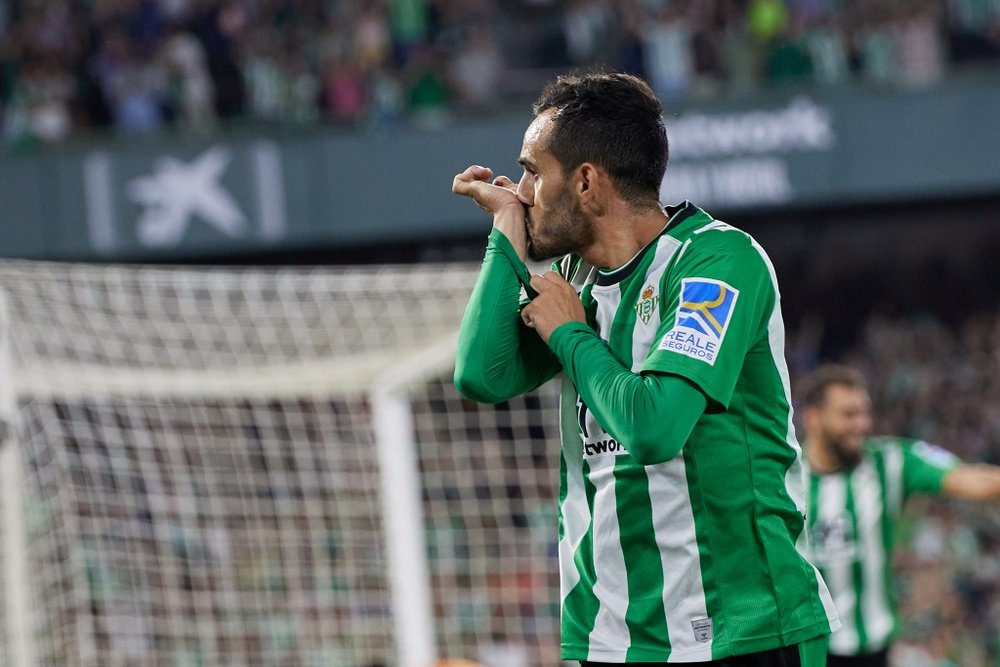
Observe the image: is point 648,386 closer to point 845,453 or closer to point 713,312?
point 713,312

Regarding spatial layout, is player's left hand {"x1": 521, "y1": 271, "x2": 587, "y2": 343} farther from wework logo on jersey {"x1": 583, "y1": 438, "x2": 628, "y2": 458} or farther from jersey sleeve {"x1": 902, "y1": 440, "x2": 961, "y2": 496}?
jersey sleeve {"x1": 902, "y1": 440, "x2": 961, "y2": 496}

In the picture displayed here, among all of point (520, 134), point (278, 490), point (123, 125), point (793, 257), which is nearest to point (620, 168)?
point (278, 490)

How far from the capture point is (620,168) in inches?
94.1

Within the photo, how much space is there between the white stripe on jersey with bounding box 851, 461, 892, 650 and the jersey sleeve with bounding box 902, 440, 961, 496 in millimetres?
107

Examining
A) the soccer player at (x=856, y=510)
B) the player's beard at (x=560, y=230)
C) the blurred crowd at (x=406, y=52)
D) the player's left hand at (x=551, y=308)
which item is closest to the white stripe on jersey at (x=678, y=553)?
the player's left hand at (x=551, y=308)

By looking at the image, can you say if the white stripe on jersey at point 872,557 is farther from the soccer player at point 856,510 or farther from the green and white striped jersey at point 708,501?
the green and white striped jersey at point 708,501

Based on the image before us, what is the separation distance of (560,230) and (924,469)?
9.47 feet

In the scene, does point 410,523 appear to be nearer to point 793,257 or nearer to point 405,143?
point 405,143

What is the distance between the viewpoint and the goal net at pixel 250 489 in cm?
570

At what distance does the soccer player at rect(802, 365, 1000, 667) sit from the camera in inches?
197

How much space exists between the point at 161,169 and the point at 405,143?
2.08m

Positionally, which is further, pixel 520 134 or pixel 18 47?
pixel 18 47

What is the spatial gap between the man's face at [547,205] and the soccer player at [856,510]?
2.80 meters

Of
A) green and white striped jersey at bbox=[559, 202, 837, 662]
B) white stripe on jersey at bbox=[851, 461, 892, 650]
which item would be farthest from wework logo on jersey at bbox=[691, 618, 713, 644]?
white stripe on jersey at bbox=[851, 461, 892, 650]
